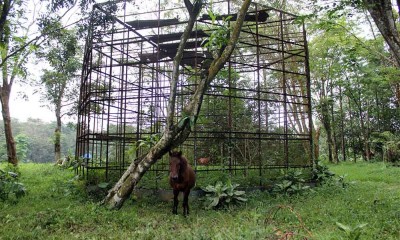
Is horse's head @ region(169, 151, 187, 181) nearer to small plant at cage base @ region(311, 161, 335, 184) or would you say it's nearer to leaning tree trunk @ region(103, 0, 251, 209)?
leaning tree trunk @ region(103, 0, 251, 209)

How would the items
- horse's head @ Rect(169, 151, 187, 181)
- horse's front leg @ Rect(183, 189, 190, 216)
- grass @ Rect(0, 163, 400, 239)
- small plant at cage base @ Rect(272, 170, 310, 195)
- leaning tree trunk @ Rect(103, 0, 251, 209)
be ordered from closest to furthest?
1. grass @ Rect(0, 163, 400, 239)
2. horse's head @ Rect(169, 151, 187, 181)
3. leaning tree trunk @ Rect(103, 0, 251, 209)
4. horse's front leg @ Rect(183, 189, 190, 216)
5. small plant at cage base @ Rect(272, 170, 310, 195)

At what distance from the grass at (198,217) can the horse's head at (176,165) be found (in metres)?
1.01

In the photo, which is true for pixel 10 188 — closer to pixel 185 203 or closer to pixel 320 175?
pixel 185 203

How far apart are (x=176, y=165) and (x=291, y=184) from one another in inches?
164

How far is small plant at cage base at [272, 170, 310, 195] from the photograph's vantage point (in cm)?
967

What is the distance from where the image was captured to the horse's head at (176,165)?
24.8ft

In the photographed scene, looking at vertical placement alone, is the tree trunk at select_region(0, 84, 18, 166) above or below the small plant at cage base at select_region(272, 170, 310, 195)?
above

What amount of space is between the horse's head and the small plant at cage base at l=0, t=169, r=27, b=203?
395 centimetres

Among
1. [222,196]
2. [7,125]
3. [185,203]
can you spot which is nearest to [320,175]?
[222,196]

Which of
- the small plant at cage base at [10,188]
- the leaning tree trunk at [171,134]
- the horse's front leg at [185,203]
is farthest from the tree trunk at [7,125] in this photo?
the horse's front leg at [185,203]

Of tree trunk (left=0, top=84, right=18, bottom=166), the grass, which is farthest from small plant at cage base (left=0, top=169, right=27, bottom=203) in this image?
tree trunk (left=0, top=84, right=18, bottom=166)

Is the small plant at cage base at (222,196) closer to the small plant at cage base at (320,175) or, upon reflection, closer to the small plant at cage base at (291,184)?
the small plant at cage base at (291,184)

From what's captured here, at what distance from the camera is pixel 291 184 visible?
32.6 ft

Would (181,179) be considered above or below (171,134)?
below
